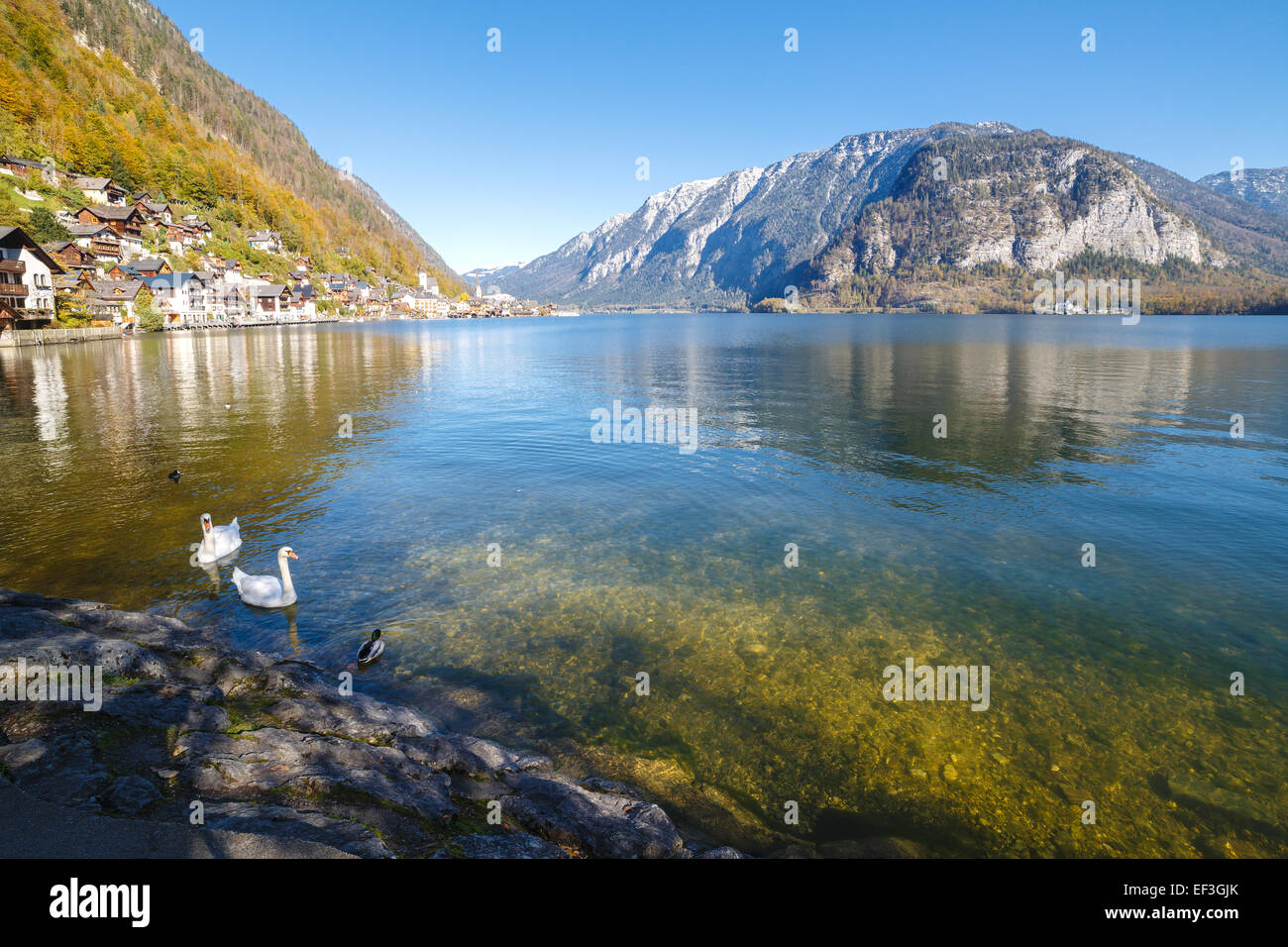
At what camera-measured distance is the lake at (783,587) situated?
10.8 m

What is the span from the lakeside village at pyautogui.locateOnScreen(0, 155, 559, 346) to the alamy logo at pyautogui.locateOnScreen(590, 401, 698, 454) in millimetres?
91902

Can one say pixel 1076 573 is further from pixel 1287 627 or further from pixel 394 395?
pixel 394 395

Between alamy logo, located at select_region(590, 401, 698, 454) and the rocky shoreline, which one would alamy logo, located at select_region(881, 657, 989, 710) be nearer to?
the rocky shoreline

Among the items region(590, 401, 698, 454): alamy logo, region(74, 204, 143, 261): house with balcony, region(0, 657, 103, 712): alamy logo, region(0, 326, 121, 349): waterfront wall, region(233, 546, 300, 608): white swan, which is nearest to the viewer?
region(0, 657, 103, 712): alamy logo

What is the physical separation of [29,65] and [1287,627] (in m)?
270

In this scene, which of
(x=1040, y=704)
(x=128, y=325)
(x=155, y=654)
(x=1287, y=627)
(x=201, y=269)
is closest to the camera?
(x=155, y=654)

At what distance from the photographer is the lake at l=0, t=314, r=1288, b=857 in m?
10.8

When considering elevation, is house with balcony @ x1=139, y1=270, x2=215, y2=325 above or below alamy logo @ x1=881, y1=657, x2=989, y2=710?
above

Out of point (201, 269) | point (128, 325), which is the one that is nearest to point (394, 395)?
point (128, 325)

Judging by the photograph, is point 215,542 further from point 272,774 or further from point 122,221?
point 122,221

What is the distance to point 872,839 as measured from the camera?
9453 mm
